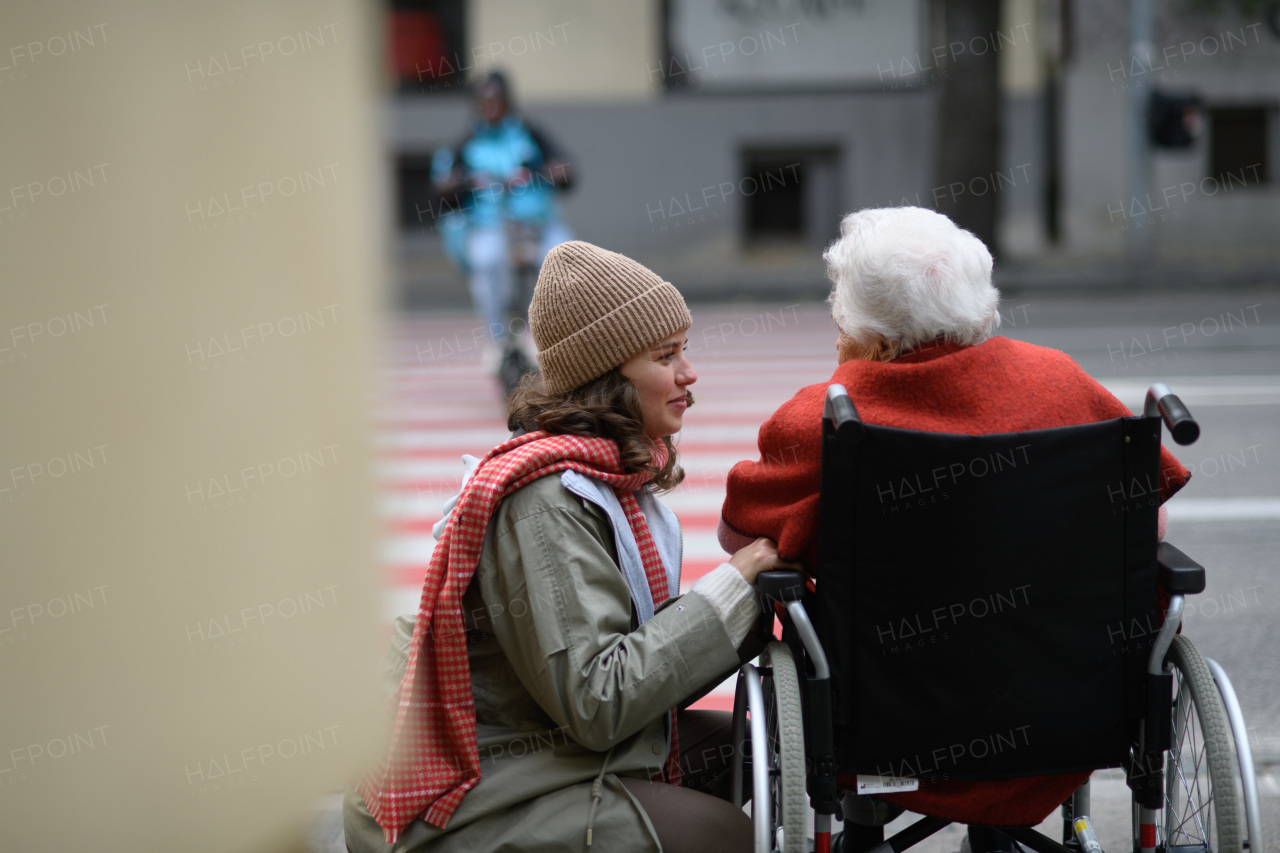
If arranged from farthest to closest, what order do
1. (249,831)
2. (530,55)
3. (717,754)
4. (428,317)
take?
(530,55), (428,317), (717,754), (249,831)

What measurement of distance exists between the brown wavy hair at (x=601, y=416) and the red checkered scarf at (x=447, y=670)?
0.32 feet

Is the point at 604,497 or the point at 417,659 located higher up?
the point at 604,497

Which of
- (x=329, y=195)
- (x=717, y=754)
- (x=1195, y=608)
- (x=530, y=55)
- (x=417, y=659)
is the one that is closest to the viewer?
(x=329, y=195)

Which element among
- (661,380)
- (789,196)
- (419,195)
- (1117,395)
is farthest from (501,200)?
(789,196)

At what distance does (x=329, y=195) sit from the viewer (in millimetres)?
724

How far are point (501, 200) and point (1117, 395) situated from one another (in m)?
4.07

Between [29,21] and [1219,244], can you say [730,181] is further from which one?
[29,21]

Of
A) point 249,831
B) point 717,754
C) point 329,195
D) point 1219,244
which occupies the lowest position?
point 1219,244

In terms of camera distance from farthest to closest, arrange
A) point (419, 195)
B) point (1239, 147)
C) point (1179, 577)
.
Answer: point (419, 195) → point (1239, 147) → point (1179, 577)

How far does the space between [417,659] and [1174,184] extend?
18401mm

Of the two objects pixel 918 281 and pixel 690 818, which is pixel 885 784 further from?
pixel 918 281

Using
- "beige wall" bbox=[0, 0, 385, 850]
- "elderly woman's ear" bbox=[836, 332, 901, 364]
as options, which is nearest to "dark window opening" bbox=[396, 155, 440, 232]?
"elderly woman's ear" bbox=[836, 332, 901, 364]

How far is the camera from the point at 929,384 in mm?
2109

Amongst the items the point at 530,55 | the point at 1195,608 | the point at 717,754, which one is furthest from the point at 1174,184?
the point at 717,754
